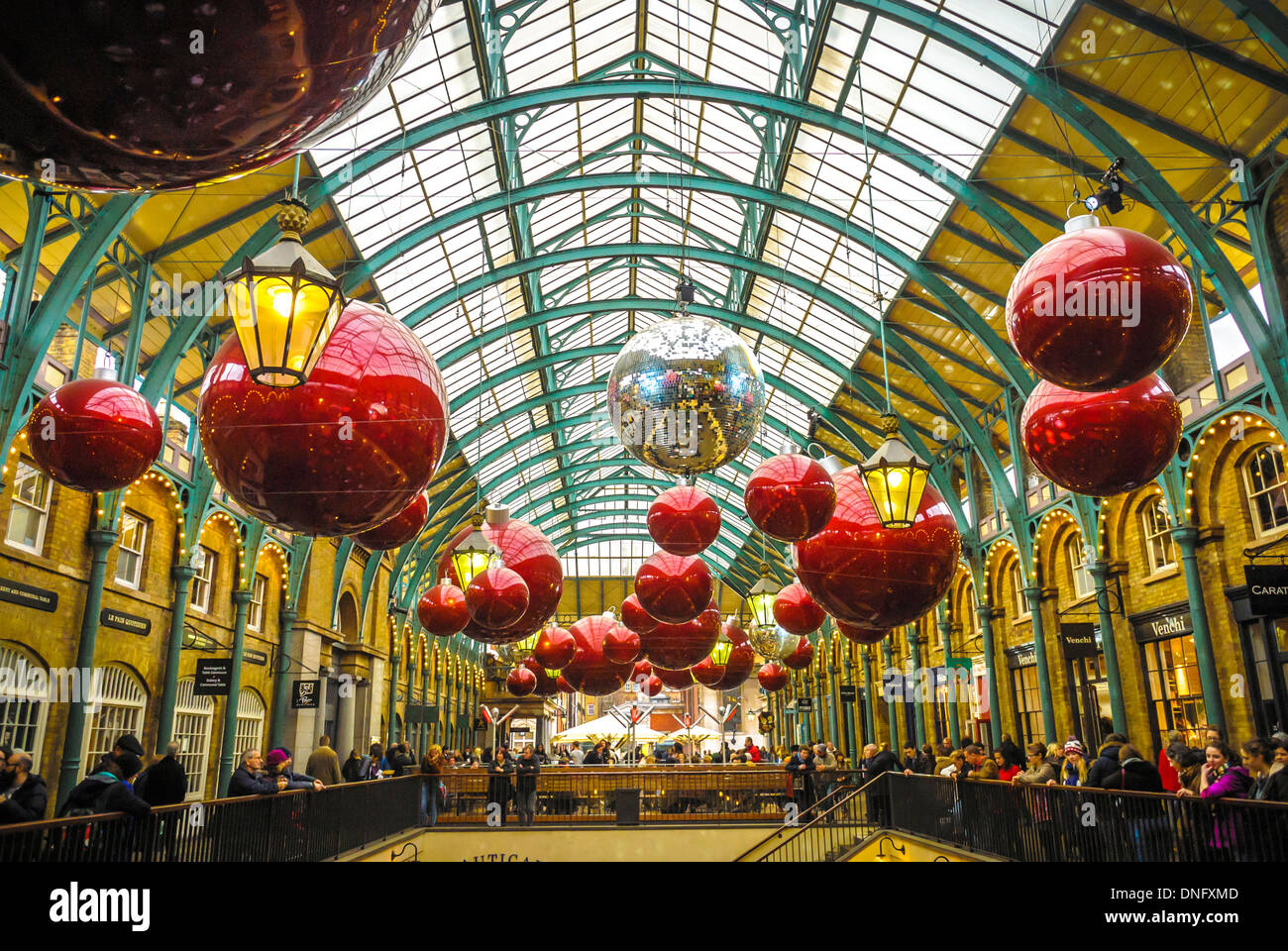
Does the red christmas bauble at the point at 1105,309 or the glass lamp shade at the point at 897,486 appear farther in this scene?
the glass lamp shade at the point at 897,486

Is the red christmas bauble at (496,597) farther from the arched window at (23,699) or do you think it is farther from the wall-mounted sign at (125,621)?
the wall-mounted sign at (125,621)

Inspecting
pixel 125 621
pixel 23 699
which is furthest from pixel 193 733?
pixel 23 699

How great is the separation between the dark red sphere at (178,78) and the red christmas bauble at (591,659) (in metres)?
11.5

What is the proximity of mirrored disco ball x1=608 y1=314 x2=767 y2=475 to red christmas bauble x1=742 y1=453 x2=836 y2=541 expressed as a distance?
1.34 m

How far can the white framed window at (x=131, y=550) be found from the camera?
45.5 feet

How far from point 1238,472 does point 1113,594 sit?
3737mm

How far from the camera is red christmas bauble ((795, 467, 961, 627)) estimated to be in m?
4.64

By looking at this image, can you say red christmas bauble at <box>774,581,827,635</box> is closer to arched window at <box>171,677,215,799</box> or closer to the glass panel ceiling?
the glass panel ceiling

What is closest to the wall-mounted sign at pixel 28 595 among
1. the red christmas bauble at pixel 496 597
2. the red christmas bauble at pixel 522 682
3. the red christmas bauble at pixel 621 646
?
the red christmas bauble at pixel 621 646

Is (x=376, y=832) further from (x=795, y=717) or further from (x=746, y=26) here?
(x=795, y=717)

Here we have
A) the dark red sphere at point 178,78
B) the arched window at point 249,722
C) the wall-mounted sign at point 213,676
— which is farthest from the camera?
the arched window at point 249,722

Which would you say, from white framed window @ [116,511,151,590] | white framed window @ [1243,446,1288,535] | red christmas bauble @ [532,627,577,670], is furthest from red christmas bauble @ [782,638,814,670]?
white framed window @ [116,511,151,590]
